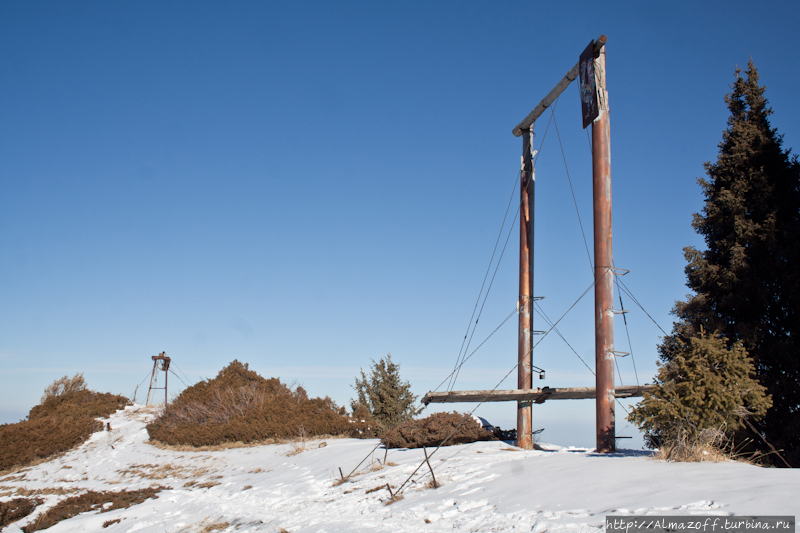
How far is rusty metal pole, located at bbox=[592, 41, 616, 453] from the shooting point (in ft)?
31.4

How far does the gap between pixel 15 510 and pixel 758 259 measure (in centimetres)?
1837

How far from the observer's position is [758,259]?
13.4 meters

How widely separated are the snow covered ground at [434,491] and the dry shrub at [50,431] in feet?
15.0

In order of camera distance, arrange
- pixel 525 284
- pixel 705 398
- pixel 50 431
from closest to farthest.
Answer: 1. pixel 705 398
2. pixel 525 284
3. pixel 50 431

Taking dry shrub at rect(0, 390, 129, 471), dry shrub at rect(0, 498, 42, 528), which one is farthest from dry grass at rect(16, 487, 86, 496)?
dry shrub at rect(0, 390, 129, 471)

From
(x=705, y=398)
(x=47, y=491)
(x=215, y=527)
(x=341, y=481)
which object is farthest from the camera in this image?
(x=47, y=491)

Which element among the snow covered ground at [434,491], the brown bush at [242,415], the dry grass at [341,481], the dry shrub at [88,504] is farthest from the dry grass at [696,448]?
the brown bush at [242,415]

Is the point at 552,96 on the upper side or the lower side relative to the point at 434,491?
upper

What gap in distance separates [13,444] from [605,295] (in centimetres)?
2208

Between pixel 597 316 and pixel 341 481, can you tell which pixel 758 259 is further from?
pixel 341 481

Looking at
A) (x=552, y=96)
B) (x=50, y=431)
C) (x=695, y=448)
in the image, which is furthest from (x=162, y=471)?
(x=552, y=96)

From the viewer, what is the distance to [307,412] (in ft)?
65.4

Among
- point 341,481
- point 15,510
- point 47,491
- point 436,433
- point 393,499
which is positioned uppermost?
point 436,433

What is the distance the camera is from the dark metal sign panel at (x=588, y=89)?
1059cm
